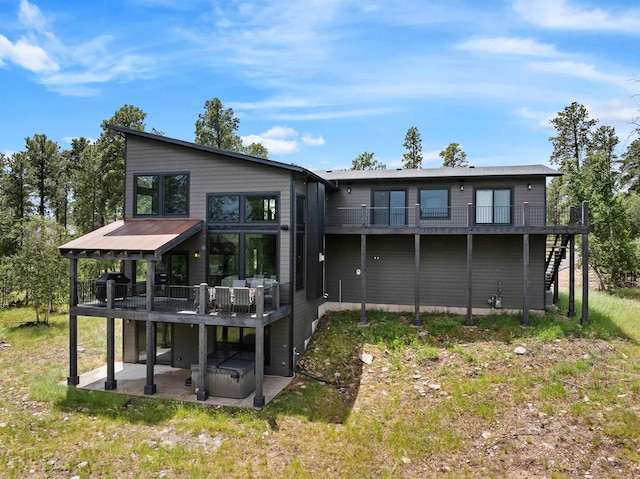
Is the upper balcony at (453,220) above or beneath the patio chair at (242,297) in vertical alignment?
above

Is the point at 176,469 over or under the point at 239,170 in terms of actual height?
under

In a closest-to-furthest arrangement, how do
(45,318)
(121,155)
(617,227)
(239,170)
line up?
(239,170)
(45,318)
(617,227)
(121,155)

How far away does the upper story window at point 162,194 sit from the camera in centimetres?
1315

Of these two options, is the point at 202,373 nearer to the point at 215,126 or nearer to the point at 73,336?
the point at 73,336

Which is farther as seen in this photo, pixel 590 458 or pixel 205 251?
pixel 205 251

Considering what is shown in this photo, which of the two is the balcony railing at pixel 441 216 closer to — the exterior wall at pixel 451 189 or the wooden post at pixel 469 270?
the wooden post at pixel 469 270

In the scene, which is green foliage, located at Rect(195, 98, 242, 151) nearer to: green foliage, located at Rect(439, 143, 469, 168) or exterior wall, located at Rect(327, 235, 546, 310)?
exterior wall, located at Rect(327, 235, 546, 310)

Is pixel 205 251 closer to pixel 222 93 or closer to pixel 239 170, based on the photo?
pixel 239 170

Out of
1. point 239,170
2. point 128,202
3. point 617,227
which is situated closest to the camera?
point 239,170

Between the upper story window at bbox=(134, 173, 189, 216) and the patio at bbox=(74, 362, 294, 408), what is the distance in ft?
17.0

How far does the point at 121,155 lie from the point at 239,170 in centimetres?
2037

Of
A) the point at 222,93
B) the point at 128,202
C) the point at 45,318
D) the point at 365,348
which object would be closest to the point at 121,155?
the point at 222,93

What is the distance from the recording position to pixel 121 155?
1128 inches

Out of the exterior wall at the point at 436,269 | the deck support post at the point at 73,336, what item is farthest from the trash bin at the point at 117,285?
the exterior wall at the point at 436,269
